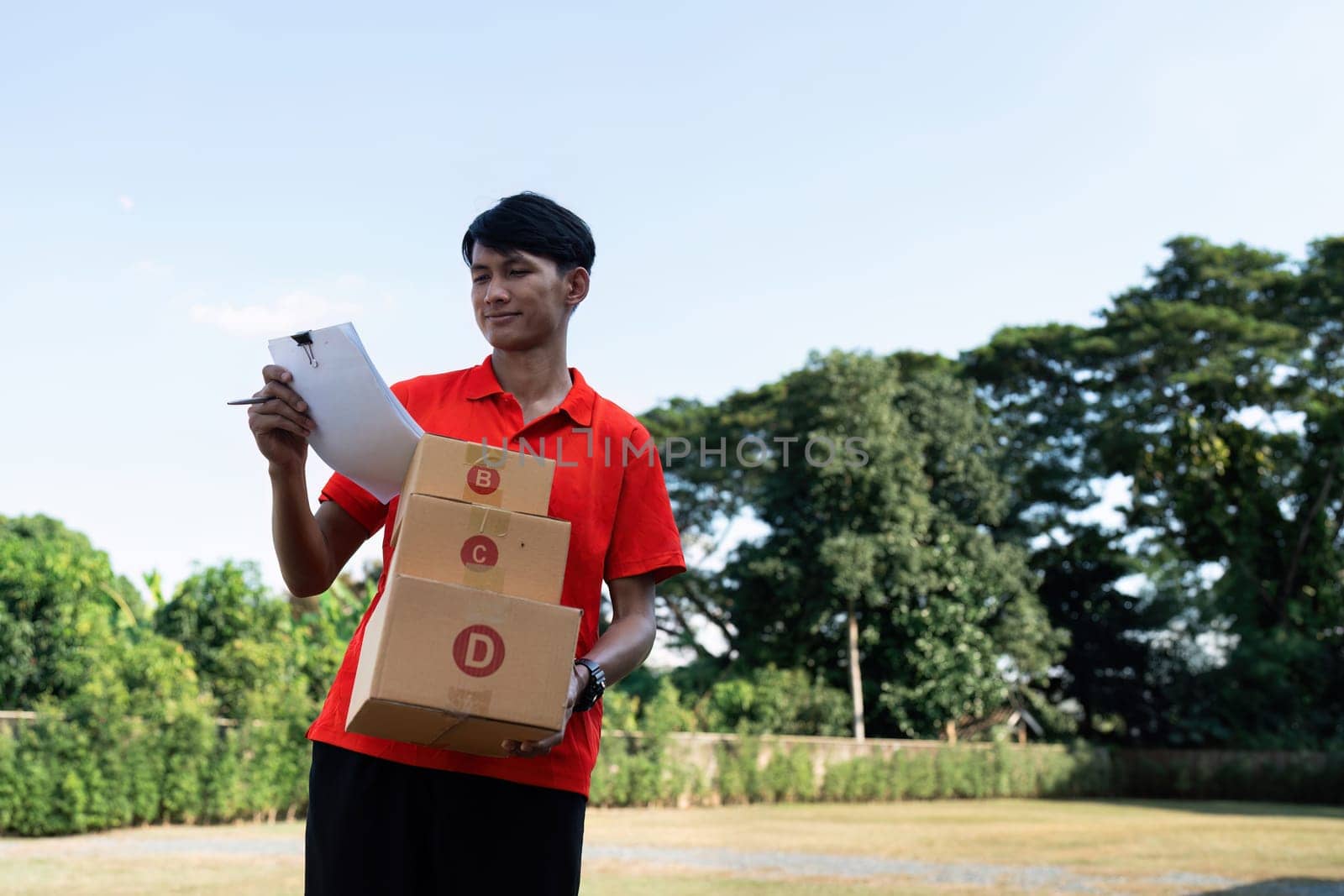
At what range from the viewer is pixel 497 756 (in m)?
1.58

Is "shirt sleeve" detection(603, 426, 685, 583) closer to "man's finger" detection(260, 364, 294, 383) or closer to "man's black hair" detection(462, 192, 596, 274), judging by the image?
"man's black hair" detection(462, 192, 596, 274)

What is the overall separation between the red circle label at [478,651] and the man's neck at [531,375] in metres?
0.52

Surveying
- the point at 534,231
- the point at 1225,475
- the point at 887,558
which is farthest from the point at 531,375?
the point at 1225,475

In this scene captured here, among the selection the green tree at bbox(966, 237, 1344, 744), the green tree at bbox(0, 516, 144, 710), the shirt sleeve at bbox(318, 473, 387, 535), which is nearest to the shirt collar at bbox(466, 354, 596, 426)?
the shirt sleeve at bbox(318, 473, 387, 535)

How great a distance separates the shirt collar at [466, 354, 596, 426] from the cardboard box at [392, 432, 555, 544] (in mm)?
271

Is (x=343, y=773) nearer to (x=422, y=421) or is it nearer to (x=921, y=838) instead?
(x=422, y=421)

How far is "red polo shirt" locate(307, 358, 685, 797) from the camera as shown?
1.69 meters

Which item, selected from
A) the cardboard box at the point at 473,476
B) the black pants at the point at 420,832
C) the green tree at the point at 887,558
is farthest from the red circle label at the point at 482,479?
the green tree at the point at 887,558

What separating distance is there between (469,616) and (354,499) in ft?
1.61

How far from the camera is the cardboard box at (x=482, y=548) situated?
150 centimetres

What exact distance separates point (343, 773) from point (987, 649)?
2365 centimetres

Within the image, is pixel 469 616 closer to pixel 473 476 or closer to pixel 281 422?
pixel 473 476

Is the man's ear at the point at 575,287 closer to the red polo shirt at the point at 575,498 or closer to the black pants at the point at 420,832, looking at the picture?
the red polo shirt at the point at 575,498

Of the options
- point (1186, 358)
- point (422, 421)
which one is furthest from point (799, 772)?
point (422, 421)
